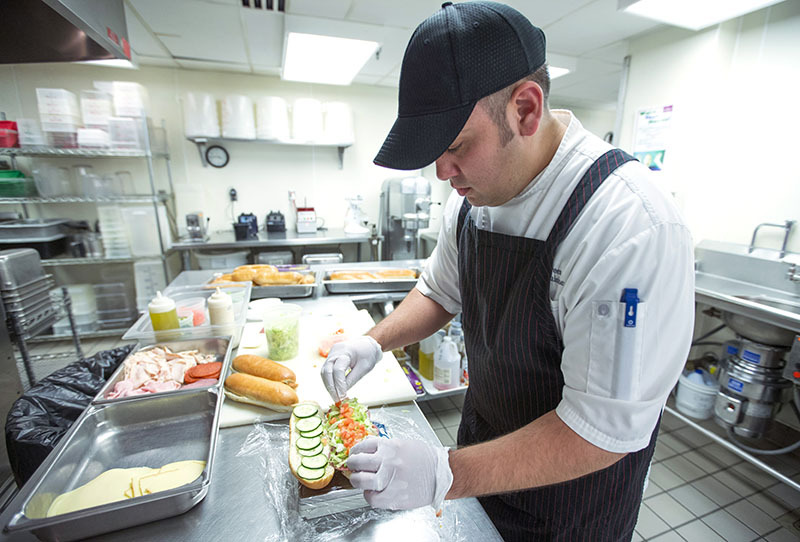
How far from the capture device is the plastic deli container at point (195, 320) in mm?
1535

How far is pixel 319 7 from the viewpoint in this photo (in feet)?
9.60

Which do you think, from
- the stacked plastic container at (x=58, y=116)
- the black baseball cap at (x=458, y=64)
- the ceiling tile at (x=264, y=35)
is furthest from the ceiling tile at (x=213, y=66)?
the black baseball cap at (x=458, y=64)

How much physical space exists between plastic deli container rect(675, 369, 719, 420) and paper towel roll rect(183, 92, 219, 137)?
558 centimetres

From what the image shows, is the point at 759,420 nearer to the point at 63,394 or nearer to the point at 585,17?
the point at 585,17

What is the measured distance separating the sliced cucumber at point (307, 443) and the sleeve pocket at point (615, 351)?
0.74 metres

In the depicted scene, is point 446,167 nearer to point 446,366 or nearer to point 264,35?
point 446,366

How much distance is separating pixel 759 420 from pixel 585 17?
11.2 ft

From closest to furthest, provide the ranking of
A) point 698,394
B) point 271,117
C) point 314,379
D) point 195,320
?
point 314,379 < point 195,320 < point 698,394 < point 271,117

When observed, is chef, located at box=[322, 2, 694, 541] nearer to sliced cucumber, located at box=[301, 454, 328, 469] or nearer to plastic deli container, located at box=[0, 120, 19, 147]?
sliced cucumber, located at box=[301, 454, 328, 469]

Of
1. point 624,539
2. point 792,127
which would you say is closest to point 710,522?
point 624,539

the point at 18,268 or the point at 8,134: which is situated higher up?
the point at 8,134

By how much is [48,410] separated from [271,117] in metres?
4.02

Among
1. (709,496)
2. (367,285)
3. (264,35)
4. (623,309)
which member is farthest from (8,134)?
(709,496)

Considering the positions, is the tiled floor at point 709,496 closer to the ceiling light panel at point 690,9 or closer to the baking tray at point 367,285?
the baking tray at point 367,285
